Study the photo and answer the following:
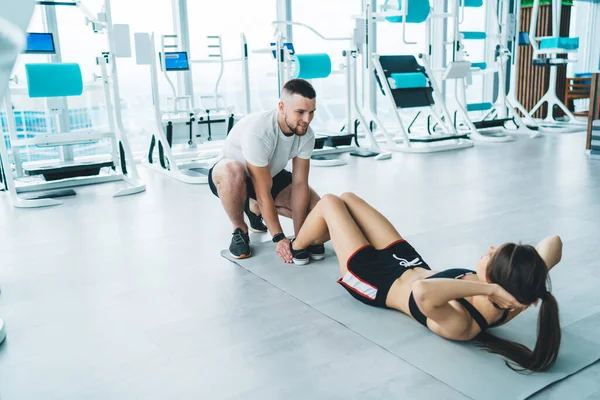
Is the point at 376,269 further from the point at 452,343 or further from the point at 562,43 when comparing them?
the point at 562,43

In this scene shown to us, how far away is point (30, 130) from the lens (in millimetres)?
5812

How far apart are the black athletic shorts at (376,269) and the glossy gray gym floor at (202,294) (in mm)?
182

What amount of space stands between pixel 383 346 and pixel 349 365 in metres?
0.18

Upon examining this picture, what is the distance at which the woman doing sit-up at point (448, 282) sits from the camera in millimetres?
1641

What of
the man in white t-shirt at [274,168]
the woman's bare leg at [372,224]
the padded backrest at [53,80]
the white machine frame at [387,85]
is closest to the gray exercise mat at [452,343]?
the woman's bare leg at [372,224]

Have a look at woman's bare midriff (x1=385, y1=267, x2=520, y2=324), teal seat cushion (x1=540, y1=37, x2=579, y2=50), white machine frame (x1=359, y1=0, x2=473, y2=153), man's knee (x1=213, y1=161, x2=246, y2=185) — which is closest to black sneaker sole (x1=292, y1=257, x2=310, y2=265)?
man's knee (x1=213, y1=161, x2=246, y2=185)

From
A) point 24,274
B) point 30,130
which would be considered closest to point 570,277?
point 24,274

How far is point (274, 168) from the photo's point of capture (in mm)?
3113

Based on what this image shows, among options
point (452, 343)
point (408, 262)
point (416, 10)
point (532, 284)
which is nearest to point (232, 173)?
point (408, 262)

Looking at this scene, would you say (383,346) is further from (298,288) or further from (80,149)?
(80,149)

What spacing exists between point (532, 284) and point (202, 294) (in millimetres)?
1441

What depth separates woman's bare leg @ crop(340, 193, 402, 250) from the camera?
2307 mm

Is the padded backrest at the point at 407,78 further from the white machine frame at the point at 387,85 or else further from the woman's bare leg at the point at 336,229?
the woman's bare leg at the point at 336,229

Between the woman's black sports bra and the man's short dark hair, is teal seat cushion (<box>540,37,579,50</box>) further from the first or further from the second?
the woman's black sports bra
